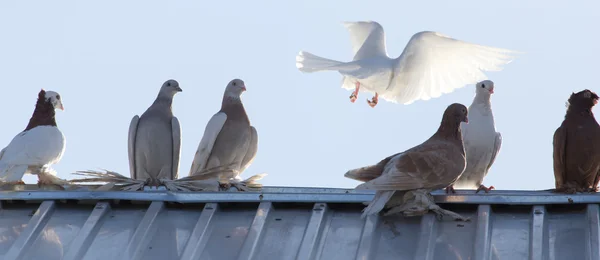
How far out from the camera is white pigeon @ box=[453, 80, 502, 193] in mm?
13453

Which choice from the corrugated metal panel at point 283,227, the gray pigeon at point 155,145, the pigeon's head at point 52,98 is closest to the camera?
the corrugated metal panel at point 283,227

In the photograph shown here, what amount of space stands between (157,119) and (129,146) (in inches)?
19.3

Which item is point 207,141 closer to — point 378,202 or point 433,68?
point 433,68

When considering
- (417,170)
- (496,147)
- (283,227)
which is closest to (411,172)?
(417,170)

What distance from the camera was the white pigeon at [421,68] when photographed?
1780cm

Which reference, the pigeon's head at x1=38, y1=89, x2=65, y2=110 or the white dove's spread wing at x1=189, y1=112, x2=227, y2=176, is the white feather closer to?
the pigeon's head at x1=38, y1=89, x2=65, y2=110

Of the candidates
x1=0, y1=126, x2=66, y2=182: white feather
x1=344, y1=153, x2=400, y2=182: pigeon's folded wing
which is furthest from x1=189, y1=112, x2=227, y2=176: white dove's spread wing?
x1=344, y1=153, x2=400, y2=182: pigeon's folded wing

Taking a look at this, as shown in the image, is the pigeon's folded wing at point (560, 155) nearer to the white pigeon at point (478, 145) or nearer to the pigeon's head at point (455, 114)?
the white pigeon at point (478, 145)

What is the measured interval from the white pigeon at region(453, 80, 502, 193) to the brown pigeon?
111cm

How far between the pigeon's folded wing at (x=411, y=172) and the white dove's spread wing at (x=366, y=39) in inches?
345

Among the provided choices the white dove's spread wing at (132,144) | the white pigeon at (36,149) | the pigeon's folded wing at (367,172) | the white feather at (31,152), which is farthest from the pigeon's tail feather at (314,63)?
the pigeon's folded wing at (367,172)

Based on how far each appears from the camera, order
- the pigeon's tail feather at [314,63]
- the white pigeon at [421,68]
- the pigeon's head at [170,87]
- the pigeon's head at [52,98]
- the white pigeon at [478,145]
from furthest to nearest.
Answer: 1. the white pigeon at [421,68]
2. the pigeon's tail feather at [314,63]
3. the pigeon's head at [170,87]
4. the pigeon's head at [52,98]
5. the white pigeon at [478,145]

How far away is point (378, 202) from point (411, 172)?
370 mm

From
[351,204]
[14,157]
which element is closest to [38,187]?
[14,157]
